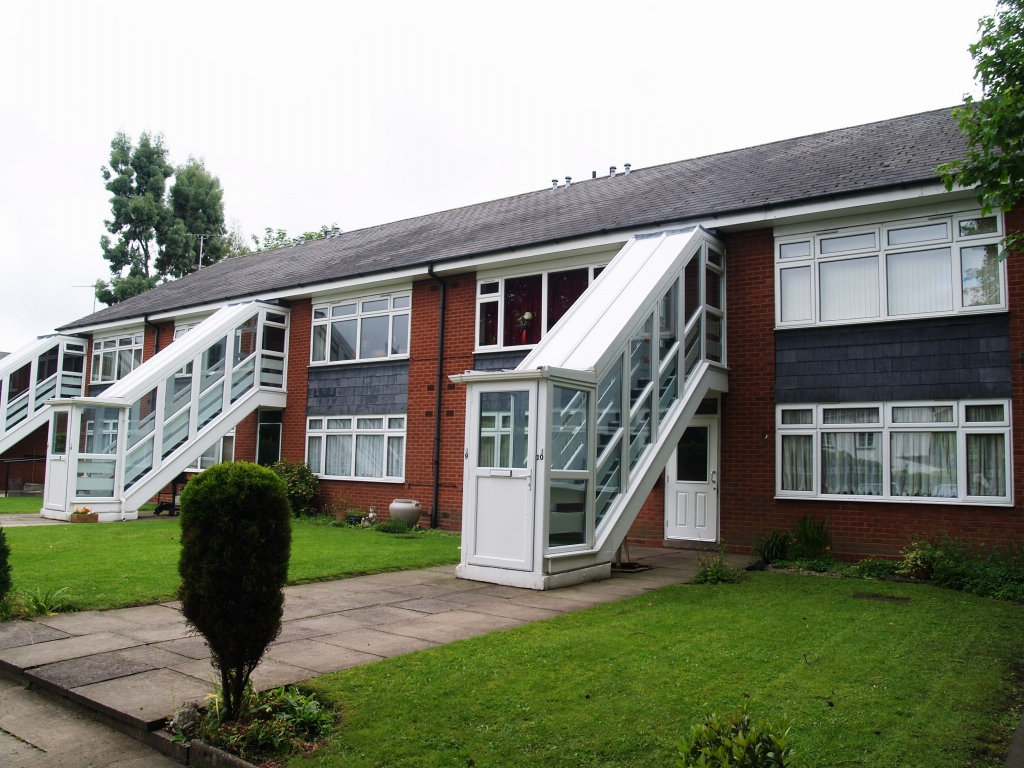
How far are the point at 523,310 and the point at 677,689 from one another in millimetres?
10030

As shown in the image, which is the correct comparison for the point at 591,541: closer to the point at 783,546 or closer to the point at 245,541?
the point at 783,546

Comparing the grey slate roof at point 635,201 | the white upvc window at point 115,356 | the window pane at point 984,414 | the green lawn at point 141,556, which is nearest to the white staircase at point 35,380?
the white upvc window at point 115,356

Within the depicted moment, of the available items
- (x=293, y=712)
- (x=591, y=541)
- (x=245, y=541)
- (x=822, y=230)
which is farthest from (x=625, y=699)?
(x=822, y=230)

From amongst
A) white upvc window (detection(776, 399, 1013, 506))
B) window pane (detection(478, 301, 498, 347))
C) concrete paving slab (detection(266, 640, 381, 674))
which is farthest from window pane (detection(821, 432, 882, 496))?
concrete paving slab (detection(266, 640, 381, 674))

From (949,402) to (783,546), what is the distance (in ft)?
9.03

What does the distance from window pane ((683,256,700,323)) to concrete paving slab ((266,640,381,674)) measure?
736 cm

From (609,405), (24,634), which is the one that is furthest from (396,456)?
(24,634)

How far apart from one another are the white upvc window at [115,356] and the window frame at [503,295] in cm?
1176

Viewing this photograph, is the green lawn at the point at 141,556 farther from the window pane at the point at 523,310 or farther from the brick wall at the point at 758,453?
the brick wall at the point at 758,453

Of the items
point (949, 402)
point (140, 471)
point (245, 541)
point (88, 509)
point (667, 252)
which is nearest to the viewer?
point (245, 541)

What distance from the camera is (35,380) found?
23.4 meters

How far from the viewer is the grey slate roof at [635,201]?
11625 mm

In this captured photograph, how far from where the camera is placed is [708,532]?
39.3 feet

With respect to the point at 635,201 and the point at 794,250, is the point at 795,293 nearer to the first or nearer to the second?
the point at 794,250
